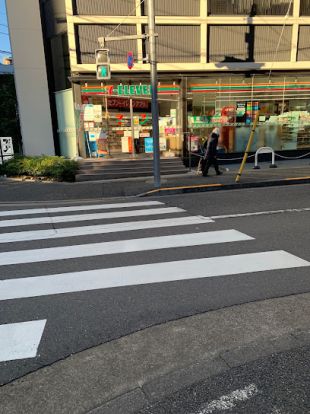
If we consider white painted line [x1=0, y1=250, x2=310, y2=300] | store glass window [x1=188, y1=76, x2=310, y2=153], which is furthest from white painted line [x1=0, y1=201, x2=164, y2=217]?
store glass window [x1=188, y1=76, x2=310, y2=153]

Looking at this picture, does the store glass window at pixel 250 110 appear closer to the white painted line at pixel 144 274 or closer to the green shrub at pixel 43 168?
the green shrub at pixel 43 168

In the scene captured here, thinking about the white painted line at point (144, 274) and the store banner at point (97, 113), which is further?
the store banner at point (97, 113)

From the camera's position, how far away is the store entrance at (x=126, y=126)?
14625mm

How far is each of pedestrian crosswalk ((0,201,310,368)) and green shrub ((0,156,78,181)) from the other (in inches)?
184

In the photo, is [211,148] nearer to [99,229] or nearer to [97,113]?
[97,113]

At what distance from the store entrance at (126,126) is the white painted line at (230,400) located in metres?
12.8

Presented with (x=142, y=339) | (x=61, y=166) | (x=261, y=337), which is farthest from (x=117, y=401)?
(x=61, y=166)

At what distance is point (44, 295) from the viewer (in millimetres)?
4238

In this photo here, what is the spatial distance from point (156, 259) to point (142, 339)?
196 centimetres

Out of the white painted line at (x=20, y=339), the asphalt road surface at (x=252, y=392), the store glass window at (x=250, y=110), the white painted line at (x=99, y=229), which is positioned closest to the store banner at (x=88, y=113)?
the store glass window at (x=250, y=110)

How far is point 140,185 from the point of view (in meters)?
11.6

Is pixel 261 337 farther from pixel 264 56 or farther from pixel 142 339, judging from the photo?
pixel 264 56

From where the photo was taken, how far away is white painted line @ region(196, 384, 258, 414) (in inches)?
97.3

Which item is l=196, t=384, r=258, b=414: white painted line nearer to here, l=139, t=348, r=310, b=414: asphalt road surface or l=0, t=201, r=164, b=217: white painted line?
l=139, t=348, r=310, b=414: asphalt road surface
